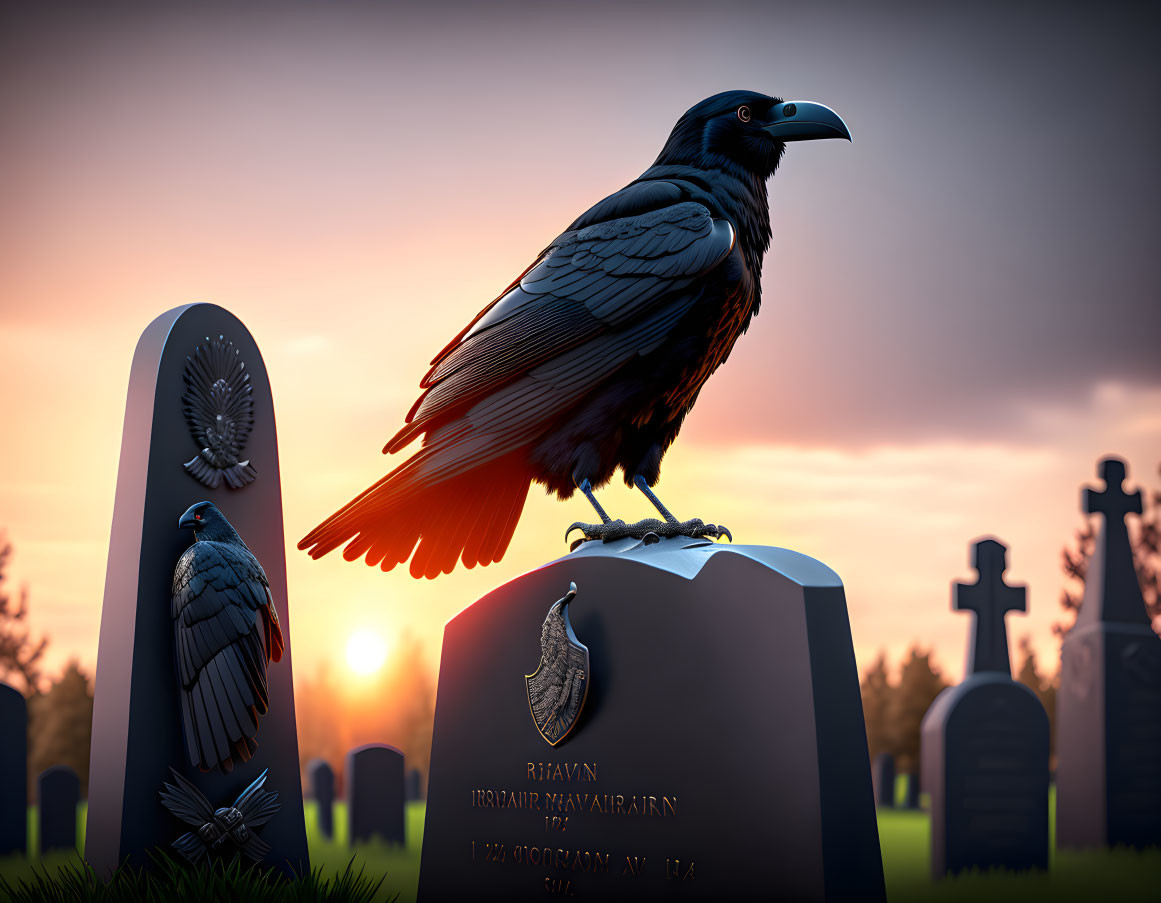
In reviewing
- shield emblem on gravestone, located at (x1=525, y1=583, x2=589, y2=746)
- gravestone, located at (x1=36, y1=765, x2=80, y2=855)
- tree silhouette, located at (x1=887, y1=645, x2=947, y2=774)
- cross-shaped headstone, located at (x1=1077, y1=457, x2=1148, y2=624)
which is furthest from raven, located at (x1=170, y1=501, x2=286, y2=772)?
tree silhouette, located at (x1=887, y1=645, x2=947, y2=774)

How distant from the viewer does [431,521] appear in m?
4.15

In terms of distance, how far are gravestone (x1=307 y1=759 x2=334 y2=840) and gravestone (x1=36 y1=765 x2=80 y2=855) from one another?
6.63 ft

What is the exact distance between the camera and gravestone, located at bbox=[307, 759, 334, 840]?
8938mm

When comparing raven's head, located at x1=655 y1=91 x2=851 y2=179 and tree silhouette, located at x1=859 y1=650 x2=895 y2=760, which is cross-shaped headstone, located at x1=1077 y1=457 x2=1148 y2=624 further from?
raven's head, located at x1=655 y1=91 x2=851 y2=179

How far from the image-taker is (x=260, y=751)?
467 cm

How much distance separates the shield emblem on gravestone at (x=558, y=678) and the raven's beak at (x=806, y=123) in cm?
206

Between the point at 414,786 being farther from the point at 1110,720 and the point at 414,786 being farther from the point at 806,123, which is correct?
the point at 806,123

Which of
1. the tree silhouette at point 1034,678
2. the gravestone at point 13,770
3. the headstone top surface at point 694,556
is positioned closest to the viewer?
the headstone top surface at point 694,556

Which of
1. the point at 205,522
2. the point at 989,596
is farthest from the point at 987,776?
the point at 205,522

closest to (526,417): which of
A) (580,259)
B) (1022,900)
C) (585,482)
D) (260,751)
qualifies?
(585,482)

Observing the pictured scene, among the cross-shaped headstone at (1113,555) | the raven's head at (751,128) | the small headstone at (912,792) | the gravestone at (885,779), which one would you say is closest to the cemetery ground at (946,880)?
the cross-shaped headstone at (1113,555)

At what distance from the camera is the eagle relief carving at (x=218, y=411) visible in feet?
15.0

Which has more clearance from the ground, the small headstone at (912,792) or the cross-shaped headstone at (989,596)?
the cross-shaped headstone at (989,596)

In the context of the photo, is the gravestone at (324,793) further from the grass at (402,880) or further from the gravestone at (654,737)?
the gravestone at (654,737)
